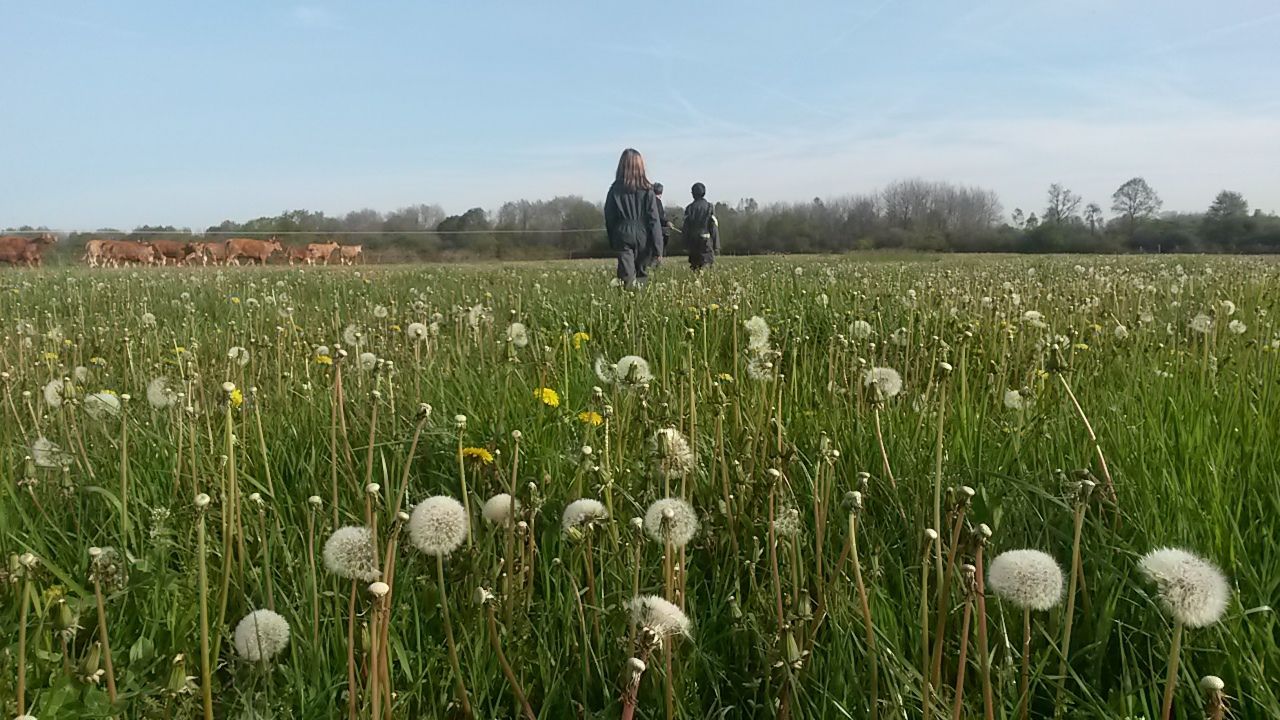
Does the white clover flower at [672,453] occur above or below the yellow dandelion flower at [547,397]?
above

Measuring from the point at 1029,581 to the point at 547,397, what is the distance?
6.70 feet

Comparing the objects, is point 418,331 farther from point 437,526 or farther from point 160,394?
point 437,526

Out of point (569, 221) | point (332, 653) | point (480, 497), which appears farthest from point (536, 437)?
point (569, 221)

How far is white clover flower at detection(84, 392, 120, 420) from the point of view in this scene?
2.91 metres

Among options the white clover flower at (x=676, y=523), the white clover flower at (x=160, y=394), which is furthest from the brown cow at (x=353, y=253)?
the white clover flower at (x=676, y=523)

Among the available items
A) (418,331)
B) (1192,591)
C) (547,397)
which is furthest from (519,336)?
(1192,591)

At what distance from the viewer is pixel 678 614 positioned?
1336 mm

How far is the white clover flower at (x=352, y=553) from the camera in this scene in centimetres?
150

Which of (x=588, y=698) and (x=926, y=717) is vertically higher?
(x=926, y=717)

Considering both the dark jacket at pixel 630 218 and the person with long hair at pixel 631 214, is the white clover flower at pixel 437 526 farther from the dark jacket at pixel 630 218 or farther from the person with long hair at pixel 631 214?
the dark jacket at pixel 630 218

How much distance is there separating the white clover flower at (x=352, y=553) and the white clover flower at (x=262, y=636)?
15 cm

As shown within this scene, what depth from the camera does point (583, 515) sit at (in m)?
1.70

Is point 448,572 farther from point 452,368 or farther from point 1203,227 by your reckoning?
point 1203,227

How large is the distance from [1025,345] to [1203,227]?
52543 mm
